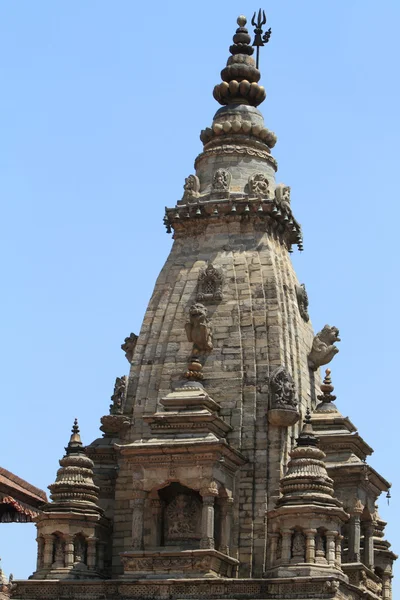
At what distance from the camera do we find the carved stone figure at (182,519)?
52062 mm

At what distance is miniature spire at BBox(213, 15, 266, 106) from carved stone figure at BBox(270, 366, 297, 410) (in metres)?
A: 11.9

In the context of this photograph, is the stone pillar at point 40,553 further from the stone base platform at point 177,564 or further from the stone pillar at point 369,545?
the stone pillar at point 369,545

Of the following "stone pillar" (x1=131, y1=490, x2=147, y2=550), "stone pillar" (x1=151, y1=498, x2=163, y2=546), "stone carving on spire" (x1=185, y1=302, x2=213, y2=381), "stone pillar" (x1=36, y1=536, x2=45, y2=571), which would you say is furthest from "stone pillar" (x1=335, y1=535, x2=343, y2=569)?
"stone pillar" (x1=36, y1=536, x2=45, y2=571)

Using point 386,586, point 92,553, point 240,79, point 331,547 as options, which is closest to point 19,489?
point 331,547

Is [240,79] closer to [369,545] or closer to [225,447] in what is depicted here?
[225,447]

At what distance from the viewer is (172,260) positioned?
192 ft

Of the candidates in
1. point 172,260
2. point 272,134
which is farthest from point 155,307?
point 272,134

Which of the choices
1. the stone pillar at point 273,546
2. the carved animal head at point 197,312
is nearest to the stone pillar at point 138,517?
the stone pillar at point 273,546

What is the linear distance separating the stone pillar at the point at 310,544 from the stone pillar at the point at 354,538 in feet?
13.6

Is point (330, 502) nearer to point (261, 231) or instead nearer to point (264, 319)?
point (264, 319)

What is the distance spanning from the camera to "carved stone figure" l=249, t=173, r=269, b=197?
5800cm

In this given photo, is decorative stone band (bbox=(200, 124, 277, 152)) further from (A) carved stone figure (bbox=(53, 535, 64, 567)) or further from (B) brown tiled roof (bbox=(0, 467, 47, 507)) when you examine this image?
(B) brown tiled roof (bbox=(0, 467, 47, 507))

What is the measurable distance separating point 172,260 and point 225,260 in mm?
2207

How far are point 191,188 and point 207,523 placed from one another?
1336 centimetres
